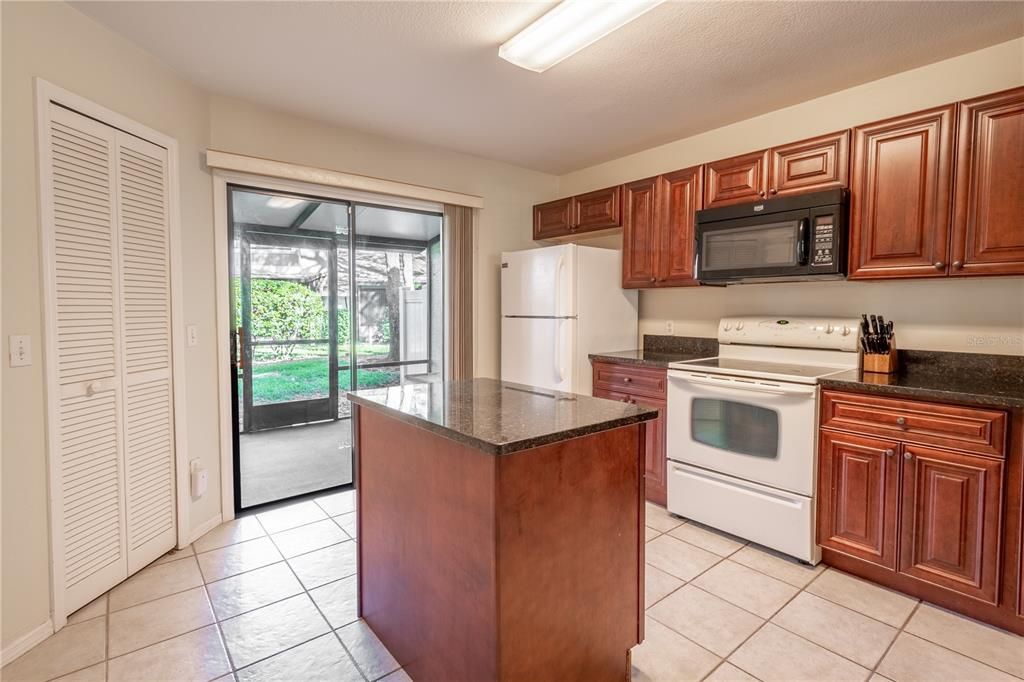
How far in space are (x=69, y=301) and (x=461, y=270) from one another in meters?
2.36

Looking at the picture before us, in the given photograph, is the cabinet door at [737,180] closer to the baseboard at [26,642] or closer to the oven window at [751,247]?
the oven window at [751,247]

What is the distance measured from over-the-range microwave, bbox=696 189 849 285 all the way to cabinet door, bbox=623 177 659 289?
1.24 feet

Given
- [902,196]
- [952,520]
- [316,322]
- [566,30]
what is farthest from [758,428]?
[316,322]

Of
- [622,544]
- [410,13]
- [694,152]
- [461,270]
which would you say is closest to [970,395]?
[622,544]

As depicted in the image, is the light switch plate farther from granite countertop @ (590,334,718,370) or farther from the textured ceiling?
granite countertop @ (590,334,718,370)

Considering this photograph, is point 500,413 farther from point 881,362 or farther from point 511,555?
point 881,362

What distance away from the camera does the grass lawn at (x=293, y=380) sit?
3230 millimetres

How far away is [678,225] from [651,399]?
1.15 m

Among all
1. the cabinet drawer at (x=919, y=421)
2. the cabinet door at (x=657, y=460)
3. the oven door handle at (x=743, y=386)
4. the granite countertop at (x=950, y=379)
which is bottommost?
the cabinet door at (x=657, y=460)

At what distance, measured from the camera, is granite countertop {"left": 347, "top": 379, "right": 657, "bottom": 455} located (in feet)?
4.29

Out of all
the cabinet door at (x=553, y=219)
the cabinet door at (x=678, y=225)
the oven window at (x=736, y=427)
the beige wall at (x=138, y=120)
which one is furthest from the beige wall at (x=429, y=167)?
the oven window at (x=736, y=427)

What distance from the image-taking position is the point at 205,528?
2812 millimetres

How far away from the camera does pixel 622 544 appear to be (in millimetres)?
1606

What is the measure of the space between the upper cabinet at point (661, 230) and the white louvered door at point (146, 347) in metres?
2.81
